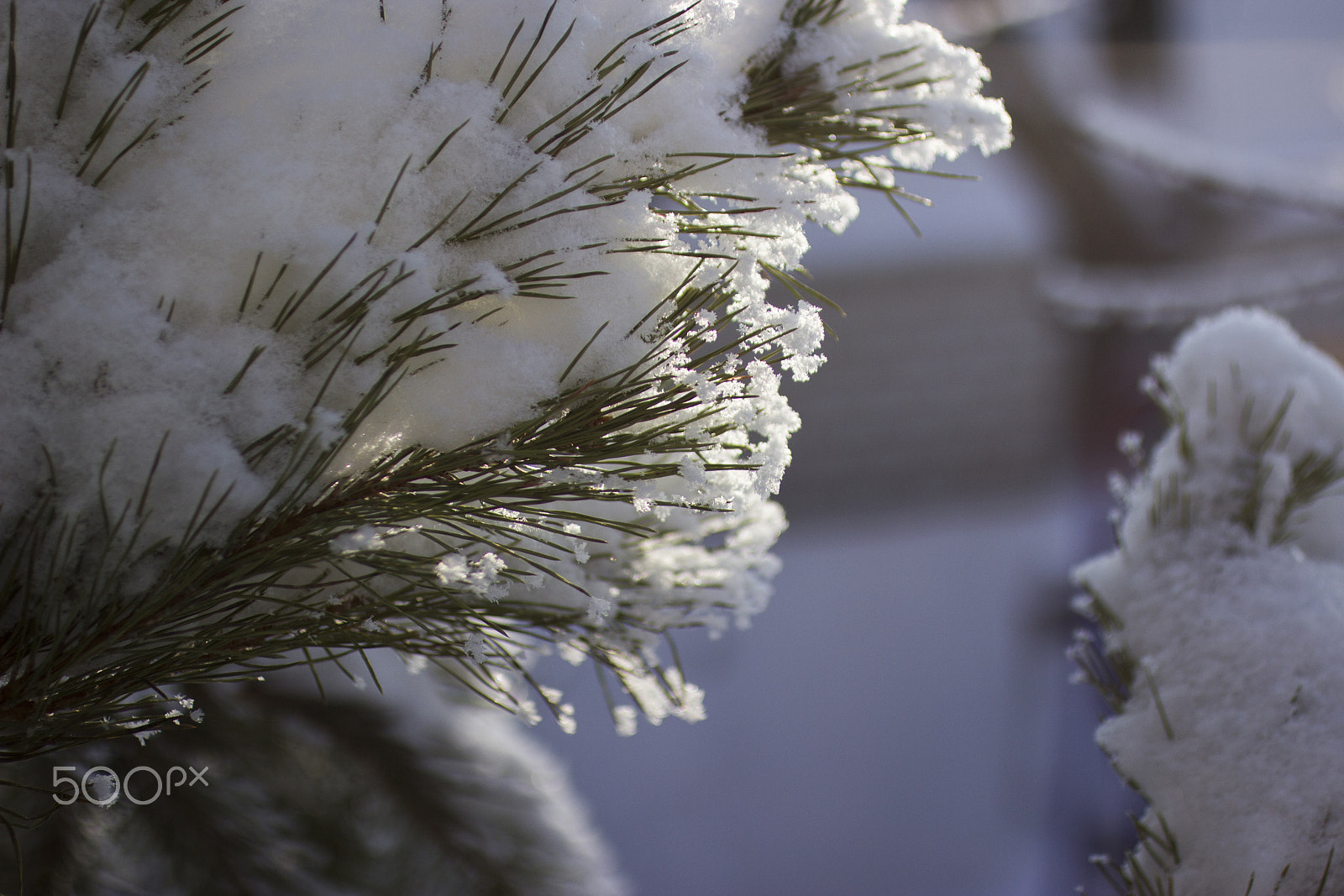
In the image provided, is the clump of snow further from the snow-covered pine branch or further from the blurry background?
the blurry background

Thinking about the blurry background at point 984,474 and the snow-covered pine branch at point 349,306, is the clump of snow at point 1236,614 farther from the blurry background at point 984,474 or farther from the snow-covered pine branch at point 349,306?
the blurry background at point 984,474

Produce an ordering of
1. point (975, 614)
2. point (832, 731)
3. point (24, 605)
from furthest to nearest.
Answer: point (975, 614)
point (832, 731)
point (24, 605)

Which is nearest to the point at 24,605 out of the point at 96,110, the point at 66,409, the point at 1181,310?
the point at 66,409

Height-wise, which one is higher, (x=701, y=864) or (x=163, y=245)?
(x=163, y=245)

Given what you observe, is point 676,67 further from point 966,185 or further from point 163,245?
point 966,185

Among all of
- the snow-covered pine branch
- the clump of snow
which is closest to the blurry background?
the clump of snow

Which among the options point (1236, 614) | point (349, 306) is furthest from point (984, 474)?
point (349, 306)
